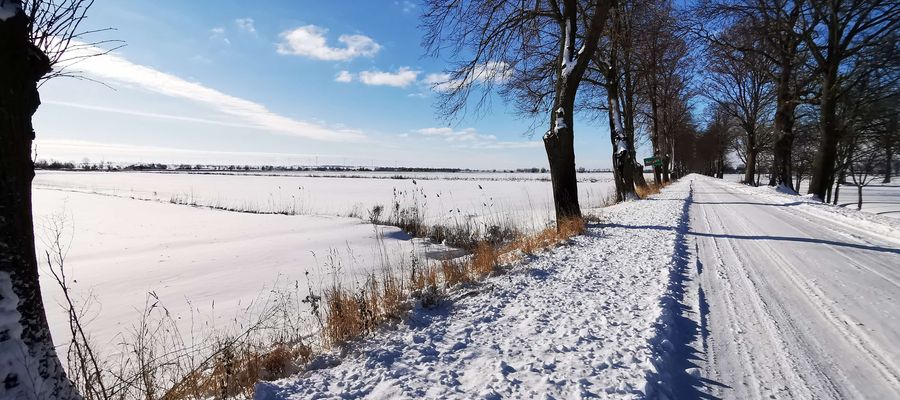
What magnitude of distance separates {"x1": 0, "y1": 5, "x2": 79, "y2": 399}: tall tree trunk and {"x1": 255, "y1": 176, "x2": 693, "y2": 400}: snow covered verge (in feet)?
3.63

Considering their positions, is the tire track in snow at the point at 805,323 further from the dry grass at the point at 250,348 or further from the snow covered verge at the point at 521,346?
the dry grass at the point at 250,348

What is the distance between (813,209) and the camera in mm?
11539

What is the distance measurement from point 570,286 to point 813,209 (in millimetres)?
11580

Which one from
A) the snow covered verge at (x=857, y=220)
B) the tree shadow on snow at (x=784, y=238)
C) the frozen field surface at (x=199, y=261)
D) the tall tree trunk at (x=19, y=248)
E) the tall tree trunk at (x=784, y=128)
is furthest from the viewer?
the tall tree trunk at (x=784, y=128)

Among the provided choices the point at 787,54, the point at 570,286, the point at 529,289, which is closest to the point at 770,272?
the point at 570,286

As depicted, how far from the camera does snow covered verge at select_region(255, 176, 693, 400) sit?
8.17 feet

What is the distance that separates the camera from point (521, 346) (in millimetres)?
3033

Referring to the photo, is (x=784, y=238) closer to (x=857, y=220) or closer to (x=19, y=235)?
(x=857, y=220)

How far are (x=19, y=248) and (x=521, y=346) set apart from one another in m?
3.11

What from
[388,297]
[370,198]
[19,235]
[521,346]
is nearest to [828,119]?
[521,346]

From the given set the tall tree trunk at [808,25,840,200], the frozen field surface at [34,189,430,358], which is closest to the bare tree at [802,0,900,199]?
the tall tree trunk at [808,25,840,200]

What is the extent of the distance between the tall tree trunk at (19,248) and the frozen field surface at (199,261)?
303 cm

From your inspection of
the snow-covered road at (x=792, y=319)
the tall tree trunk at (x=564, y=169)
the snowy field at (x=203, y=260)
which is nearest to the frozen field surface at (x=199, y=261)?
the snowy field at (x=203, y=260)

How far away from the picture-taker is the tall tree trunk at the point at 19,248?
2012mm
